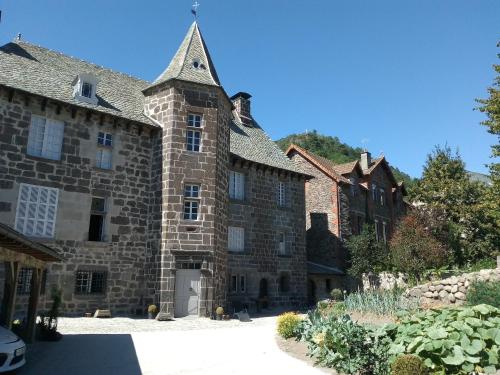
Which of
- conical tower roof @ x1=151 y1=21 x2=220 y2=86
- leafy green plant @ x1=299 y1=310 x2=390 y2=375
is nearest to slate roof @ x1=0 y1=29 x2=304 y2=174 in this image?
conical tower roof @ x1=151 y1=21 x2=220 y2=86

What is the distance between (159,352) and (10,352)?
372 cm

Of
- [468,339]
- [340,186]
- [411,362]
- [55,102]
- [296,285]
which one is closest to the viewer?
[411,362]

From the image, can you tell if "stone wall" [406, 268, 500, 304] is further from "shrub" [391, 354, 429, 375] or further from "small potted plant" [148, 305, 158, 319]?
"shrub" [391, 354, 429, 375]

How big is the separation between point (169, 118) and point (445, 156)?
23.8m

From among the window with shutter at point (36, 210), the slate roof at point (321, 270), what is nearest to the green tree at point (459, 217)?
the slate roof at point (321, 270)

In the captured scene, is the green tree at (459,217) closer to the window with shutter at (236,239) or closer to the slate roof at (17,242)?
the window with shutter at (236,239)

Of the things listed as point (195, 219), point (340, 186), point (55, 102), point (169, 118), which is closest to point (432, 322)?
point (195, 219)

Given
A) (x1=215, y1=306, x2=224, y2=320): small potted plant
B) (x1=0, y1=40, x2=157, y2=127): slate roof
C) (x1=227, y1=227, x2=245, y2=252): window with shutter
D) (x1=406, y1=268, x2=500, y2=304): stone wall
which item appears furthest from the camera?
(x1=227, y1=227, x2=245, y2=252): window with shutter

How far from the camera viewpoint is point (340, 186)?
98.7 ft

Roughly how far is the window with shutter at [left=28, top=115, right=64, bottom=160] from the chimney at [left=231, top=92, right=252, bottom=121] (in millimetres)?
14202

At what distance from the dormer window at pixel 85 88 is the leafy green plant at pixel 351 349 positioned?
14.6 meters

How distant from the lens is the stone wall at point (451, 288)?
1730 cm

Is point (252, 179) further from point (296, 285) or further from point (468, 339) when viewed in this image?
point (468, 339)

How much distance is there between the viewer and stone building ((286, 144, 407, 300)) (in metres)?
28.4
